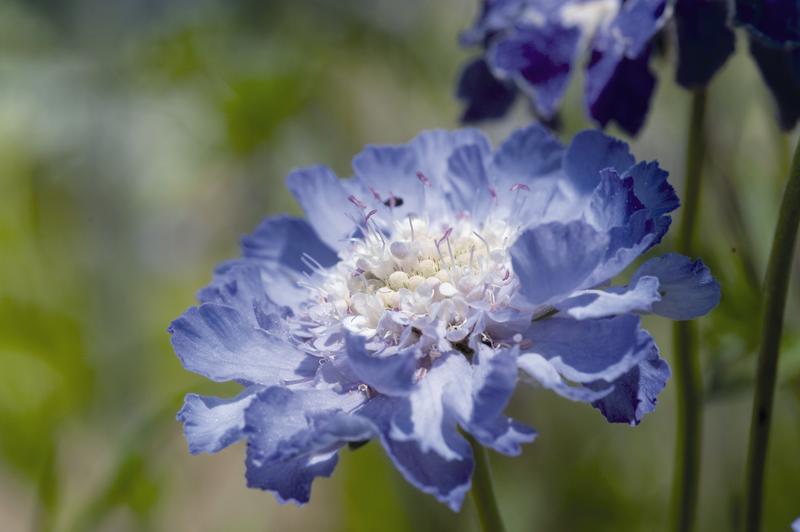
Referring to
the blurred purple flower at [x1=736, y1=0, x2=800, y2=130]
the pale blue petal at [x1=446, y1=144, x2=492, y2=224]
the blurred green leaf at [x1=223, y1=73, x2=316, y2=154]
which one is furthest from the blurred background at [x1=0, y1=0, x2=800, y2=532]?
the pale blue petal at [x1=446, y1=144, x2=492, y2=224]

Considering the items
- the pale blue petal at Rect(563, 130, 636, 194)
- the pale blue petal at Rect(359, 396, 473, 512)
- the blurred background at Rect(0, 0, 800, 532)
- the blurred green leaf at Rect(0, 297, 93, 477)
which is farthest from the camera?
the blurred green leaf at Rect(0, 297, 93, 477)

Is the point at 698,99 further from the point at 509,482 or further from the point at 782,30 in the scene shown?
the point at 509,482

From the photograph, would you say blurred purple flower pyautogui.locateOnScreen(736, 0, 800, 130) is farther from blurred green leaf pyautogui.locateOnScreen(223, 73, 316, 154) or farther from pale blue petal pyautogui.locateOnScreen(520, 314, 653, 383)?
blurred green leaf pyautogui.locateOnScreen(223, 73, 316, 154)

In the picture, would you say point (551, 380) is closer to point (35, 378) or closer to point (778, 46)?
point (778, 46)

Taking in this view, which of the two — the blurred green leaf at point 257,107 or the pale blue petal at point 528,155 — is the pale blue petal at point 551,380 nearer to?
the pale blue petal at point 528,155

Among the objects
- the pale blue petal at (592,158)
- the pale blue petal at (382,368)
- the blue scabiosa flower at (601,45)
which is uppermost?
the blue scabiosa flower at (601,45)

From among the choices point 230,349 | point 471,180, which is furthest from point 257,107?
point 230,349

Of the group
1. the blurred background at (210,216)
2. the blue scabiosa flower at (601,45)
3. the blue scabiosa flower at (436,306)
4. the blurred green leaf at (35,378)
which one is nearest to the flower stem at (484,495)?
the blue scabiosa flower at (436,306)

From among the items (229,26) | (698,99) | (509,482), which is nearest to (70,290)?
(229,26)
